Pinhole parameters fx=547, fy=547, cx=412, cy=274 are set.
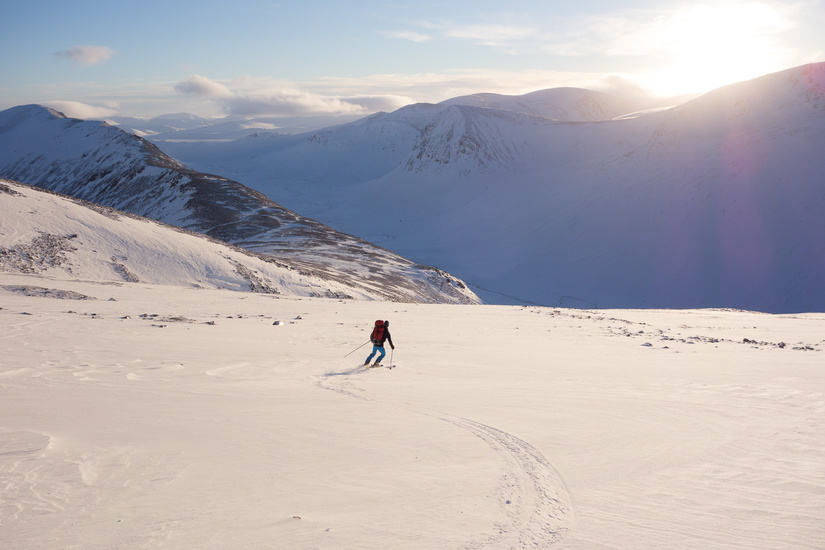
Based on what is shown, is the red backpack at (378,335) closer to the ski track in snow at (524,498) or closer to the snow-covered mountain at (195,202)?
the ski track in snow at (524,498)

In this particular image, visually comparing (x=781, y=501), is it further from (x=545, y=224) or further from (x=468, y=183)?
(x=468, y=183)

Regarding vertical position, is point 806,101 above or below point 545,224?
above

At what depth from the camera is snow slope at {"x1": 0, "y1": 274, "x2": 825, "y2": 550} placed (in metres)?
4.91

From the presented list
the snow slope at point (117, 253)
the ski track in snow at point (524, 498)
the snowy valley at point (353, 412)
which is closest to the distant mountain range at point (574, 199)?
the snow slope at point (117, 253)

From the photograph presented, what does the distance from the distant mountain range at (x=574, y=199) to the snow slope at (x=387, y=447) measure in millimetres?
29310

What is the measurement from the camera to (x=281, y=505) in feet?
17.0

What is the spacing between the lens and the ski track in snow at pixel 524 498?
496 cm

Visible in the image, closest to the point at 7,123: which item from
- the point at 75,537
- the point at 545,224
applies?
the point at 545,224

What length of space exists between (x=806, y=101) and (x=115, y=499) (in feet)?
320

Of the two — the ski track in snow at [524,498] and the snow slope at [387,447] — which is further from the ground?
the snow slope at [387,447]

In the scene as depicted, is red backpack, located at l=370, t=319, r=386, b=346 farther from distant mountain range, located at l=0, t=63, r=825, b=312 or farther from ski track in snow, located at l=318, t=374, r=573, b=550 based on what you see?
distant mountain range, located at l=0, t=63, r=825, b=312

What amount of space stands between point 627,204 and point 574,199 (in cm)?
935

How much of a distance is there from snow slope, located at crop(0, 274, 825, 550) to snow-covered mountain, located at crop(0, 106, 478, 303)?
2450cm

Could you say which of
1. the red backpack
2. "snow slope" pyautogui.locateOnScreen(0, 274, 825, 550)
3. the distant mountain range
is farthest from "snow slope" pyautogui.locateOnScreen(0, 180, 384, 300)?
the red backpack
